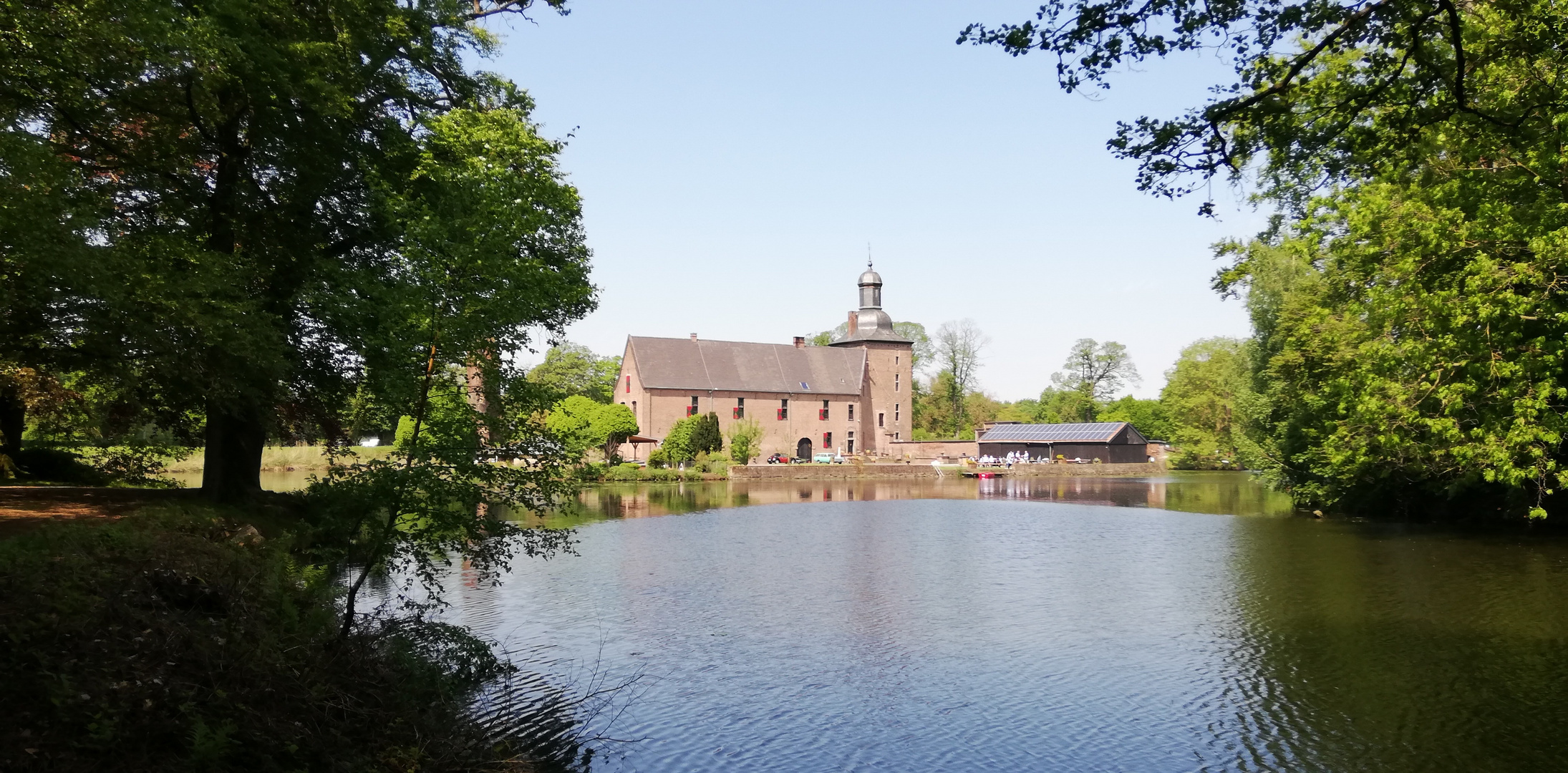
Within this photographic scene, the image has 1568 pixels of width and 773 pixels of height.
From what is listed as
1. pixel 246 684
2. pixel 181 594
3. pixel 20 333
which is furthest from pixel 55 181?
pixel 246 684

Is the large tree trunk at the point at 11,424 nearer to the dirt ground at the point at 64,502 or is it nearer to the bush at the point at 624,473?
the dirt ground at the point at 64,502

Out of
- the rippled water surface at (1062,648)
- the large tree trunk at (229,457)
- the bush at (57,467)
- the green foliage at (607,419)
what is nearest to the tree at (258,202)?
the large tree trunk at (229,457)

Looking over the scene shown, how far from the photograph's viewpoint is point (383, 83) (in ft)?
51.2

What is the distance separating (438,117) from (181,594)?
11428mm

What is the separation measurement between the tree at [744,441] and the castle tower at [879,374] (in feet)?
38.6

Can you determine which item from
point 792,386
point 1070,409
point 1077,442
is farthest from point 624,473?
point 1070,409

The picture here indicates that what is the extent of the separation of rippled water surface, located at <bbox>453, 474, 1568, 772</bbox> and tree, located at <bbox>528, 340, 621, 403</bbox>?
166ft

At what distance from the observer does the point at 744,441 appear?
185ft

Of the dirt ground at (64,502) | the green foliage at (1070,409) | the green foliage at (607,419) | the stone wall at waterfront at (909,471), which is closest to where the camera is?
the dirt ground at (64,502)

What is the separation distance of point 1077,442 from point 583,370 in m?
35.3

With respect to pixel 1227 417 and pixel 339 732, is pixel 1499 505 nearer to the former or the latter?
pixel 339 732

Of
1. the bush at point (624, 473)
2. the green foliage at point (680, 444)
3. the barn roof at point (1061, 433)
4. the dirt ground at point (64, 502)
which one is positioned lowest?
the dirt ground at point (64, 502)

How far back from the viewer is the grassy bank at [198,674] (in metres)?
5.98

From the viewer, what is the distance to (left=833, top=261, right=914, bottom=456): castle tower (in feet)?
227
